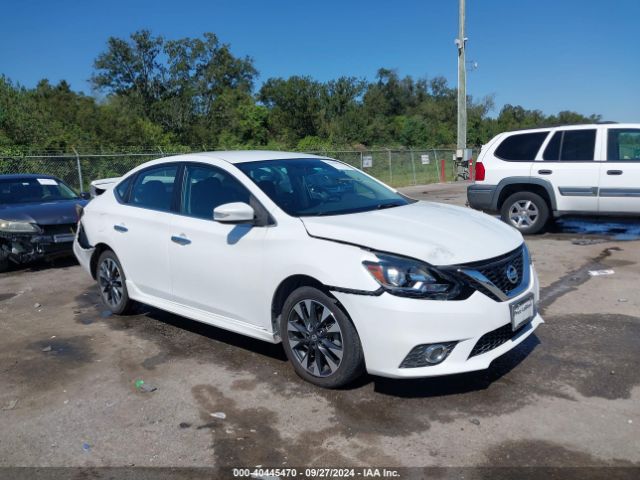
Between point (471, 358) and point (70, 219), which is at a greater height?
point (70, 219)

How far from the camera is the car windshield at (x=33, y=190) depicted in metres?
8.85

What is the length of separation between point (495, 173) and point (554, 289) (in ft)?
13.2

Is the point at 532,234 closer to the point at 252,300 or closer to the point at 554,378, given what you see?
the point at 554,378

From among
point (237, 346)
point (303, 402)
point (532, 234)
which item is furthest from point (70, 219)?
point (532, 234)

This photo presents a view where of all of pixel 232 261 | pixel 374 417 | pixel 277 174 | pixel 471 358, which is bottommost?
pixel 374 417

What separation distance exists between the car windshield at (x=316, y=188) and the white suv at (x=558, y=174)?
17.9 ft

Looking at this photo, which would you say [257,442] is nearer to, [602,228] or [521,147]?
[521,147]

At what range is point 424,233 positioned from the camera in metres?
3.81

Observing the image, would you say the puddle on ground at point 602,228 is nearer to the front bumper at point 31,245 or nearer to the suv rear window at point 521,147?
the suv rear window at point 521,147

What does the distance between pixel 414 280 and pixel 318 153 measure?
20.6 m

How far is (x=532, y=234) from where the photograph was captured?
10.1 metres

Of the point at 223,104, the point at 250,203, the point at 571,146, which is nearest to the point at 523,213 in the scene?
the point at 571,146

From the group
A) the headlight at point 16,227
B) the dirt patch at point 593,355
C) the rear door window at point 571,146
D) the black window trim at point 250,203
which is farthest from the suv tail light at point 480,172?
the headlight at point 16,227

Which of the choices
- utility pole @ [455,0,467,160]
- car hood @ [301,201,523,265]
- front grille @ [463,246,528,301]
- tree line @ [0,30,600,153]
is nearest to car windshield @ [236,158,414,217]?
car hood @ [301,201,523,265]
